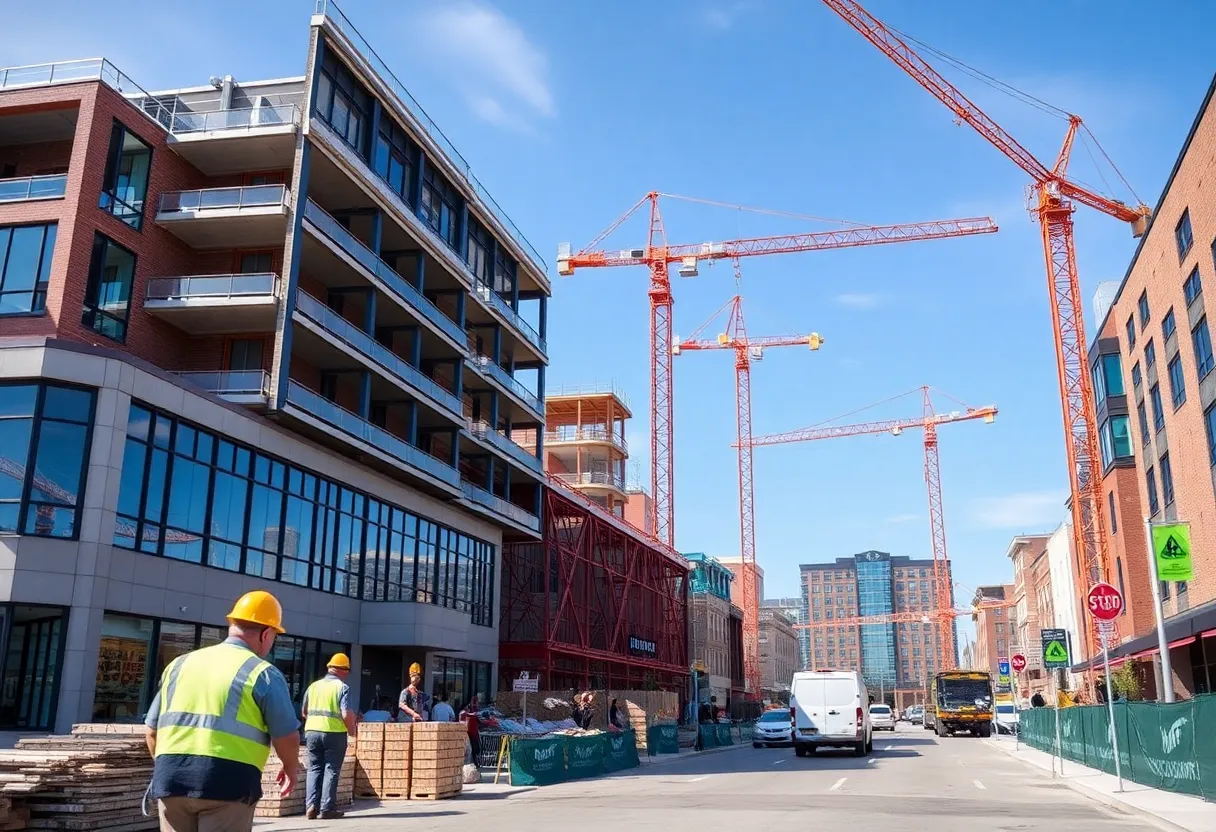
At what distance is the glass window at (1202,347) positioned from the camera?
112 ft

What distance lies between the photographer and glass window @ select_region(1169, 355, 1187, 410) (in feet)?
125

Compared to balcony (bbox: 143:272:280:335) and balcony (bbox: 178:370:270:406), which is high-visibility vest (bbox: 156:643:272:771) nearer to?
balcony (bbox: 178:370:270:406)

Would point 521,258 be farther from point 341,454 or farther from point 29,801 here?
point 29,801

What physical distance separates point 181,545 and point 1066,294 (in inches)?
2030

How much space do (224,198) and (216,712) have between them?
85.6 feet

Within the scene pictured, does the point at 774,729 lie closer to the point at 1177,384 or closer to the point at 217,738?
the point at 1177,384

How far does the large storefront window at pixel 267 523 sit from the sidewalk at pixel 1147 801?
66.3ft

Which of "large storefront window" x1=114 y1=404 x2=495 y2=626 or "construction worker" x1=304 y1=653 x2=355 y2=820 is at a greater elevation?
"large storefront window" x1=114 y1=404 x2=495 y2=626

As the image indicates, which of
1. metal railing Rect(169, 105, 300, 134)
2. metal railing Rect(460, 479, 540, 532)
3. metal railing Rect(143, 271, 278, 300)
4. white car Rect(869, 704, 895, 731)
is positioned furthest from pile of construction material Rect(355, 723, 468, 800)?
white car Rect(869, 704, 895, 731)

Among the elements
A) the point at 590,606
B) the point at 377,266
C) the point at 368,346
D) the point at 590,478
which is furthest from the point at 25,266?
the point at 590,478

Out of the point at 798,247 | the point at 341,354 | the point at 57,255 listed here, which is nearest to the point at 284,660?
the point at 341,354

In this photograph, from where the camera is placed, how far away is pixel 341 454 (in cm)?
3231

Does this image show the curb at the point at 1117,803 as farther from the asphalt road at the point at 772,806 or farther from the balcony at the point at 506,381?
the balcony at the point at 506,381

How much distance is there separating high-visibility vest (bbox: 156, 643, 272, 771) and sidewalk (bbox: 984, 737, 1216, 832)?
11.4 metres
